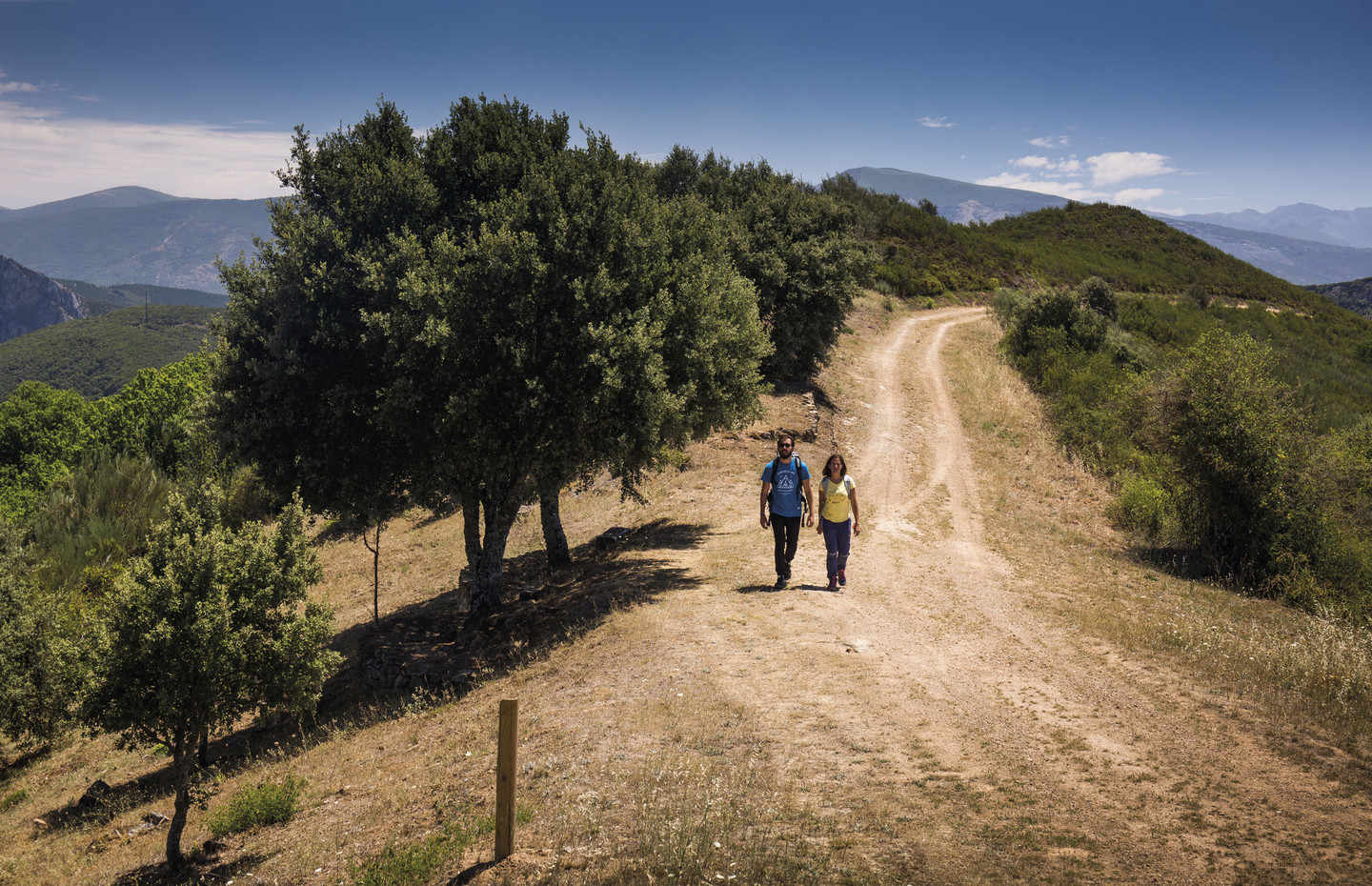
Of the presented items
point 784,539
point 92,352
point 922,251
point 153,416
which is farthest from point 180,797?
point 92,352

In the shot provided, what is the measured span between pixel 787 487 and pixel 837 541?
157 centimetres

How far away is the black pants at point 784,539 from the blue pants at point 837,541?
0.57 metres

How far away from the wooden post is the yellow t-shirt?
7.85m

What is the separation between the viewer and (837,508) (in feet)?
41.6

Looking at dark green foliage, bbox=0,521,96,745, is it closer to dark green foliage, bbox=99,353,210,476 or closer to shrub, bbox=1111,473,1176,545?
shrub, bbox=1111,473,1176,545

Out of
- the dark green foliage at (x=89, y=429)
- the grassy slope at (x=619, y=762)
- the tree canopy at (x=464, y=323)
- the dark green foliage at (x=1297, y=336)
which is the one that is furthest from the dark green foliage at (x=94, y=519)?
the dark green foliage at (x=1297, y=336)

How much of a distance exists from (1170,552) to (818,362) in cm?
1897

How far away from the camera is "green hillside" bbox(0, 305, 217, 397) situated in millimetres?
139375

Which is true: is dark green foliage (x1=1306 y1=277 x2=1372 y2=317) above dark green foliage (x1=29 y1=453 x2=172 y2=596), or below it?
above

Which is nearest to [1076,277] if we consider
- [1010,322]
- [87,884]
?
[1010,322]

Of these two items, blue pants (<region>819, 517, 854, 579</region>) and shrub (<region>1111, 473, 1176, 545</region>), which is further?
shrub (<region>1111, 473, 1176, 545</region>)

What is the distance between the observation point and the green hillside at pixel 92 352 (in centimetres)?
13938

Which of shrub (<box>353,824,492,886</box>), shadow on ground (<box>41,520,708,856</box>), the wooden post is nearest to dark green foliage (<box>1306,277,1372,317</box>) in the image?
shadow on ground (<box>41,520,708,856</box>)

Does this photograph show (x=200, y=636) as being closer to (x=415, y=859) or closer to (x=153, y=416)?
(x=415, y=859)
